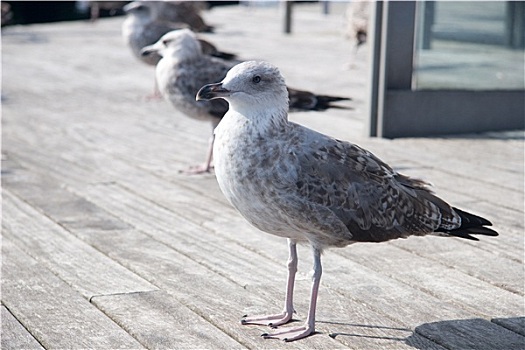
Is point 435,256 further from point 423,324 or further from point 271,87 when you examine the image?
point 271,87

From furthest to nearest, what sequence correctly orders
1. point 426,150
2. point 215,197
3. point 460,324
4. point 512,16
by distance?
point 512,16
point 426,150
point 215,197
point 460,324

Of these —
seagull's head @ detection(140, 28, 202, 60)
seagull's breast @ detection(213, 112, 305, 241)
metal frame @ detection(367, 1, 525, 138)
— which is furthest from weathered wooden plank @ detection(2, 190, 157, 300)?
metal frame @ detection(367, 1, 525, 138)

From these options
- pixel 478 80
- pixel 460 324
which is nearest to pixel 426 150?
pixel 478 80

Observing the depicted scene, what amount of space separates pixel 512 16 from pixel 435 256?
13.7 ft

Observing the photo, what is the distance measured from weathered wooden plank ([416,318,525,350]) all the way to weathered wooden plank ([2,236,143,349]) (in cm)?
114

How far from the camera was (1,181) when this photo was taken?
6.52 m

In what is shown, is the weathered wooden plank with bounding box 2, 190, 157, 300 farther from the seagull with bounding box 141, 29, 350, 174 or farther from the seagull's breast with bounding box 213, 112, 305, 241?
the seagull with bounding box 141, 29, 350, 174

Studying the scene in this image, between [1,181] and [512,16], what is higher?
[512,16]

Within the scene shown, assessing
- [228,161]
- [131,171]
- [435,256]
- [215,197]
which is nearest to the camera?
[228,161]

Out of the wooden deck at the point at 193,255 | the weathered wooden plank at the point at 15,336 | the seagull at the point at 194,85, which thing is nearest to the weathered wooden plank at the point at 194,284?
the wooden deck at the point at 193,255

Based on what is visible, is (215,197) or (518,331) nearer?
(518,331)

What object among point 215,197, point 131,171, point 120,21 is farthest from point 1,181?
point 120,21

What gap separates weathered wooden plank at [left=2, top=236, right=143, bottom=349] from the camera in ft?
12.3

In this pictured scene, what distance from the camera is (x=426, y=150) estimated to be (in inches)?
297
